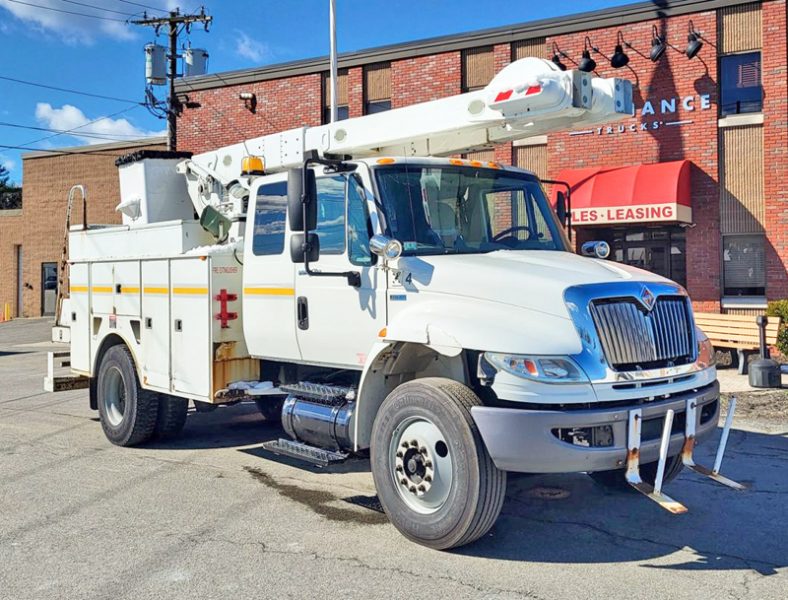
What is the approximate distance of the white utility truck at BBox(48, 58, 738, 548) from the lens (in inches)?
186

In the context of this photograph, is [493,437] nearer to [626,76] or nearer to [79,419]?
[79,419]

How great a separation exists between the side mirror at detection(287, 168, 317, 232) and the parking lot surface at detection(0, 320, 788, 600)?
2153 millimetres

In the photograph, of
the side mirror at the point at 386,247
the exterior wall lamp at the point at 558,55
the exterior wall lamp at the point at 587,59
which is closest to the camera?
the side mirror at the point at 386,247

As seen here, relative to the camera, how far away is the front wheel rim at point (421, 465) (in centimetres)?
500

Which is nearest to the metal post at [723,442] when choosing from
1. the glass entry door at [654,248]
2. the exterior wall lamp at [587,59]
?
the glass entry door at [654,248]

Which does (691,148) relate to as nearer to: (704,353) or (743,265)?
(743,265)

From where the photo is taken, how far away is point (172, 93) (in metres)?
24.8

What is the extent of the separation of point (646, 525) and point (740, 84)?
13.2 meters

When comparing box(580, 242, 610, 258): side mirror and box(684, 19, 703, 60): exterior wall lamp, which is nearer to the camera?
box(580, 242, 610, 258): side mirror

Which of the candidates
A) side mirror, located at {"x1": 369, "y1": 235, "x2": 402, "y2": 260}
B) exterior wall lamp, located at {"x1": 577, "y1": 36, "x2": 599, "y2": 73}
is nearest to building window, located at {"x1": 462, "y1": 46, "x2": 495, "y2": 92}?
exterior wall lamp, located at {"x1": 577, "y1": 36, "x2": 599, "y2": 73}

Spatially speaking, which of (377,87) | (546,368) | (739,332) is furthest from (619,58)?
(546,368)

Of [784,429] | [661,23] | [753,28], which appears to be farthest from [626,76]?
[784,429]

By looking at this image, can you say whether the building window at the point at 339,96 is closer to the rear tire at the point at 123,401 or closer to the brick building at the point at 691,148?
the brick building at the point at 691,148

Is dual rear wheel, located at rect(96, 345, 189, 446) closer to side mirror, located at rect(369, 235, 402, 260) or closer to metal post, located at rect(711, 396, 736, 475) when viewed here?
side mirror, located at rect(369, 235, 402, 260)
